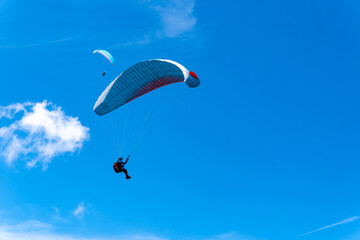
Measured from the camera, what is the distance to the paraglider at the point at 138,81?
21.5 m

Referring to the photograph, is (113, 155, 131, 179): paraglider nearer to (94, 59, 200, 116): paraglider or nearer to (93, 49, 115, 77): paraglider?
(94, 59, 200, 116): paraglider

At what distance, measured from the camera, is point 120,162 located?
24.7 meters

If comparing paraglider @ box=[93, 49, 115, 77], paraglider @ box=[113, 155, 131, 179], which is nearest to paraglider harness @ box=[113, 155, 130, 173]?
paraglider @ box=[113, 155, 131, 179]

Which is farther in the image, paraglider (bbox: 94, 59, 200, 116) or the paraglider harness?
the paraglider harness

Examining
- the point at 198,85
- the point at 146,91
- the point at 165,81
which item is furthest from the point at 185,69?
the point at 146,91

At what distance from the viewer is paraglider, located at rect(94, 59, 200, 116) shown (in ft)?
70.5

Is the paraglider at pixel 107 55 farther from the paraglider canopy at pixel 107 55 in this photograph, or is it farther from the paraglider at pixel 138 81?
the paraglider at pixel 138 81

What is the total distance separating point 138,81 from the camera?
76.6ft

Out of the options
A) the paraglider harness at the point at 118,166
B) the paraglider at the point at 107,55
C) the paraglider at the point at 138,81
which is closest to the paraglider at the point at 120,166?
the paraglider harness at the point at 118,166

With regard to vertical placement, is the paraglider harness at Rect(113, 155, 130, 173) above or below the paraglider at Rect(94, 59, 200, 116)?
below

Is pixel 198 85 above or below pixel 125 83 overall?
below

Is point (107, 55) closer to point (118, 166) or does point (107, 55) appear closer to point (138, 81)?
point (138, 81)

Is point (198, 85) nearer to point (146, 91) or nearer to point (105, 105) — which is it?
point (146, 91)

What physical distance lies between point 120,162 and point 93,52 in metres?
10.2
